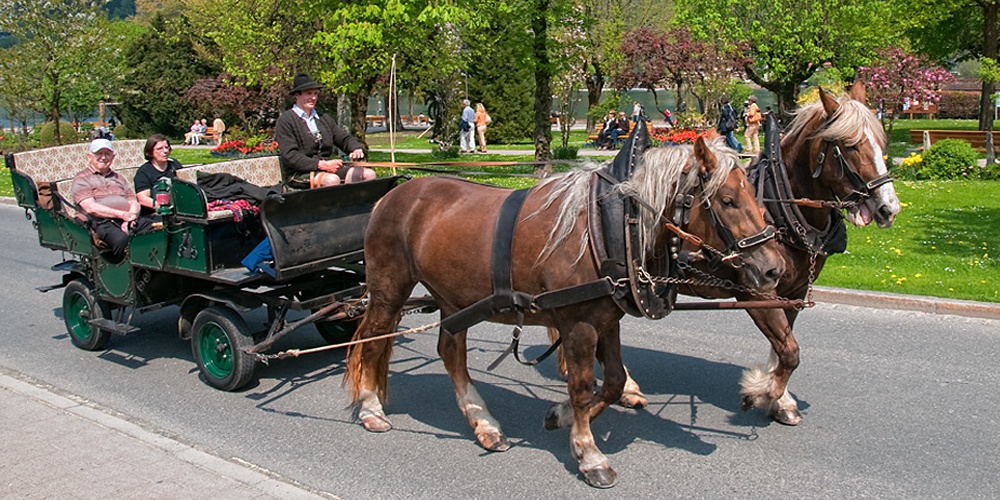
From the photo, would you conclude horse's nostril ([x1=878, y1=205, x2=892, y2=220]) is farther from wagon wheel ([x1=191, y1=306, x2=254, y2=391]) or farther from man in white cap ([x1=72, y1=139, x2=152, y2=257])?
man in white cap ([x1=72, y1=139, x2=152, y2=257])

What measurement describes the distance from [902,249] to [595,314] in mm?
7709

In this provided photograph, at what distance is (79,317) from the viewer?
8.15 m

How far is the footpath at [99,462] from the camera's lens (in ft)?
16.1

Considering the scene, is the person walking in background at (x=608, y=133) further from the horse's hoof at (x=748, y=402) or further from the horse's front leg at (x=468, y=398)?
the horse's front leg at (x=468, y=398)

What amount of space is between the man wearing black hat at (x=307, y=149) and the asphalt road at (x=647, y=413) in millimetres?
1596

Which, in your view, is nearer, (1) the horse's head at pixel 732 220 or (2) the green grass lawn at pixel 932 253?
(1) the horse's head at pixel 732 220

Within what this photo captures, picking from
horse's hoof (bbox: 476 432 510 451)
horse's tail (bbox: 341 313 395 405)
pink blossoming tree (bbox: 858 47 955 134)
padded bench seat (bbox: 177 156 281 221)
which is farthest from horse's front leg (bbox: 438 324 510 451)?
pink blossoming tree (bbox: 858 47 955 134)

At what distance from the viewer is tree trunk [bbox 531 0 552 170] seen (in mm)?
20109

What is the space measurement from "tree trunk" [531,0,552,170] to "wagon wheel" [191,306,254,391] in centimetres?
1455

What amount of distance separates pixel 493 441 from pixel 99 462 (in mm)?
2432

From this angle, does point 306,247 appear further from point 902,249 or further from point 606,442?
point 902,249

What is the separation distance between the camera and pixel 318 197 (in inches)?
264

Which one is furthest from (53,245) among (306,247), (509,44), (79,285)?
(509,44)

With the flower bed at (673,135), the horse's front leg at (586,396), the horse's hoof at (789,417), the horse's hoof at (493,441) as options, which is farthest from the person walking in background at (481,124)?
the horse's front leg at (586,396)
